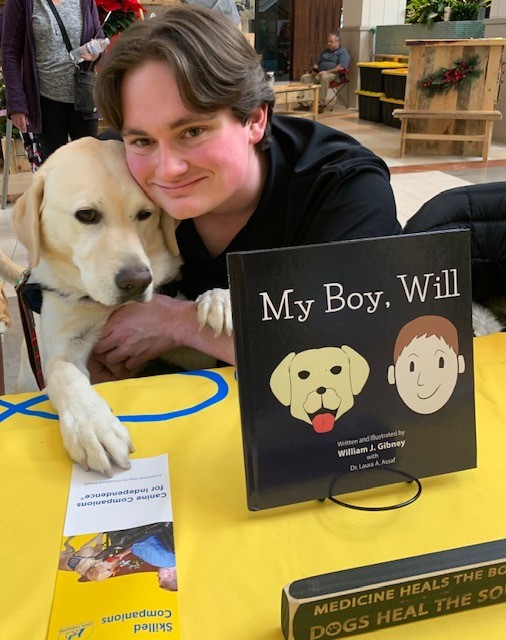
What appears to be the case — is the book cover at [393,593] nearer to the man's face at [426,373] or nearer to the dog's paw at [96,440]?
the man's face at [426,373]

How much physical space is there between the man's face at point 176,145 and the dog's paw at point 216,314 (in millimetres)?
185

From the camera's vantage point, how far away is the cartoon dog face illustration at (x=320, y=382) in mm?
722

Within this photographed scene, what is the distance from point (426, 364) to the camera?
763 millimetres

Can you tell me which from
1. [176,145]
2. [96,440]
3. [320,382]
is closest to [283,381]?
[320,382]

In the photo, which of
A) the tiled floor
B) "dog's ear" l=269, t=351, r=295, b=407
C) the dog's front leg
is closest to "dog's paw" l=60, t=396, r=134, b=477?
the dog's front leg

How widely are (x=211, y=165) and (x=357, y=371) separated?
0.59m

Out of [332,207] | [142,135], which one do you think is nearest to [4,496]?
[142,135]

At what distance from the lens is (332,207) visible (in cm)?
125

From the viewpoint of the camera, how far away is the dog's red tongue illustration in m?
0.74

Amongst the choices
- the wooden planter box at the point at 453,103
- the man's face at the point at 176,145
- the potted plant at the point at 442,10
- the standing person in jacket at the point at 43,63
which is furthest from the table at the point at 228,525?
the potted plant at the point at 442,10

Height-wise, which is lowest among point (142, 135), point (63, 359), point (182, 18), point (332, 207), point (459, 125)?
point (459, 125)

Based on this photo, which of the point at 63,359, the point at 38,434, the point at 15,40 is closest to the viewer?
the point at 38,434

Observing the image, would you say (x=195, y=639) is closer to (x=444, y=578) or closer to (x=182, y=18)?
(x=444, y=578)

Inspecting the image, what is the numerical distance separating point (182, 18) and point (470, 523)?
104 cm
